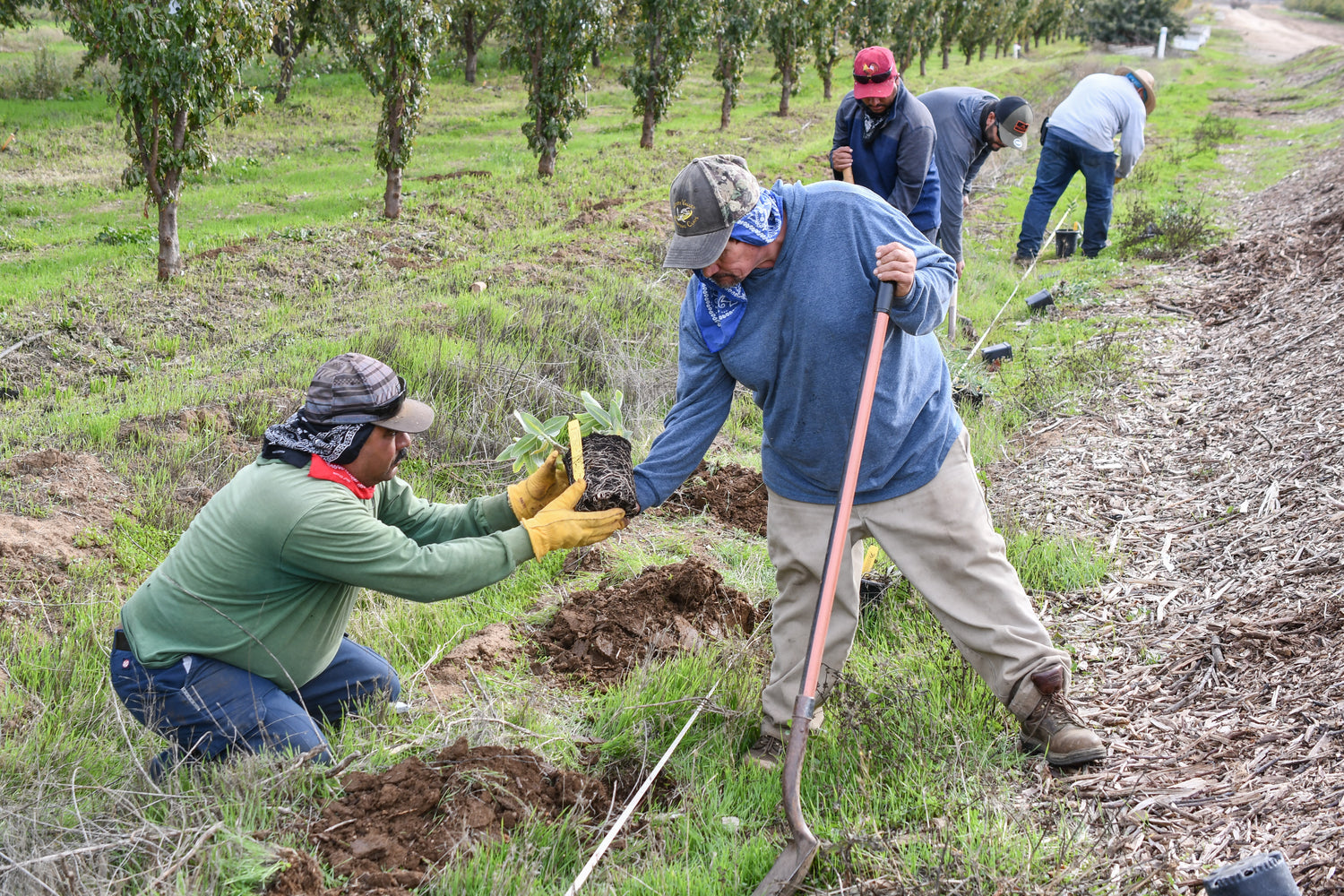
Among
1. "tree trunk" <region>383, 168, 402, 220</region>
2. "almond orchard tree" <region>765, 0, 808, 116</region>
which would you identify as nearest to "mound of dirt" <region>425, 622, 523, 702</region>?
"tree trunk" <region>383, 168, 402, 220</region>

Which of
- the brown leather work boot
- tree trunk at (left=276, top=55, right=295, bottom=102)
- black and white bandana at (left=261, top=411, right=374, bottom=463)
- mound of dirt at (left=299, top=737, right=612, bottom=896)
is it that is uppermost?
tree trunk at (left=276, top=55, right=295, bottom=102)

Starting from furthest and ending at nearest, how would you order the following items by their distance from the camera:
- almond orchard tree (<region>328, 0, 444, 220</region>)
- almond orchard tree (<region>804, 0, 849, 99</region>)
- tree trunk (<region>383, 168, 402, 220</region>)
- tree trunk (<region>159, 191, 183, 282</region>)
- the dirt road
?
1. the dirt road
2. almond orchard tree (<region>804, 0, 849, 99</region>)
3. tree trunk (<region>383, 168, 402, 220</region>)
4. almond orchard tree (<region>328, 0, 444, 220</region>)
5. tree trunk (<region>159, 191, 183, 282</region>)

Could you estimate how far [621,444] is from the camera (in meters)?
3.57

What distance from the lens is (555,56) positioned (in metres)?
16.4

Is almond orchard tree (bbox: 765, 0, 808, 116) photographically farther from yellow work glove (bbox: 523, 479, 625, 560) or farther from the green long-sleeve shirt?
the green long-sleeve shirt

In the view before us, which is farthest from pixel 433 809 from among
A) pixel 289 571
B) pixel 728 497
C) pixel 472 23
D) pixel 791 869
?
pixel 472 23

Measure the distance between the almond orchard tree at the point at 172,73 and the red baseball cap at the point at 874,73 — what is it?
7659 millimetres

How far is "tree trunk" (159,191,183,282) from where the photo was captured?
11.1 m

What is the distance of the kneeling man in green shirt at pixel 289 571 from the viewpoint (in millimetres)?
3086

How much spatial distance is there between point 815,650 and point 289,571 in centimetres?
172

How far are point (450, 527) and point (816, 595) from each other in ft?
4.62

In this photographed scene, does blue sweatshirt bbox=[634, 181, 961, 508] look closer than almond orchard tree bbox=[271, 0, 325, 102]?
Yes

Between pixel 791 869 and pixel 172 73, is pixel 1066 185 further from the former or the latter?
pixel 172 73

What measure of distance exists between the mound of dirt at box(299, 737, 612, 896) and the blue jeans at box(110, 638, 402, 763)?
1.29 feet
